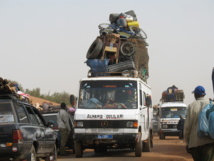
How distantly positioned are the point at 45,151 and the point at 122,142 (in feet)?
16.4

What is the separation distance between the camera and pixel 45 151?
14.1 m

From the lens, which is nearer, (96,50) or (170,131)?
(96,50)

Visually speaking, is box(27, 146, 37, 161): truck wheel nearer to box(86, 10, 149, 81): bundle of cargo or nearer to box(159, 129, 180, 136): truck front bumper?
box(86, 10, 149, 81): bundle of cargo

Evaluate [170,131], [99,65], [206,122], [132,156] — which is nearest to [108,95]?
[132,156]

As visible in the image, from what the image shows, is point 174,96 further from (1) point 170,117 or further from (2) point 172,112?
(1) point 170,117

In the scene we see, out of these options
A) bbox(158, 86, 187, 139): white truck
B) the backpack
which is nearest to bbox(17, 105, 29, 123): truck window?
the backpack

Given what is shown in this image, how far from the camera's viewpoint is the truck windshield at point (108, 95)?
63.7ft

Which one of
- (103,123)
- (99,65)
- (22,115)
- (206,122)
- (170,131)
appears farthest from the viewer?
(170,131)

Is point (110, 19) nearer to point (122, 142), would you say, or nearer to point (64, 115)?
point (64, 115)

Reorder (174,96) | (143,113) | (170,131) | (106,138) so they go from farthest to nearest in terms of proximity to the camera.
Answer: (174,96) → (170,131) → (143,113) → (106,138)

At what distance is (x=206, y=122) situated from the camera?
29.5 ft

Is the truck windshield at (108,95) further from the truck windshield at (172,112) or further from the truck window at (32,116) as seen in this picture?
the truck windshield at (172,112)

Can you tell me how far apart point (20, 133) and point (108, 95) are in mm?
8118

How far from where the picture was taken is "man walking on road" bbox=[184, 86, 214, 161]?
903cm
